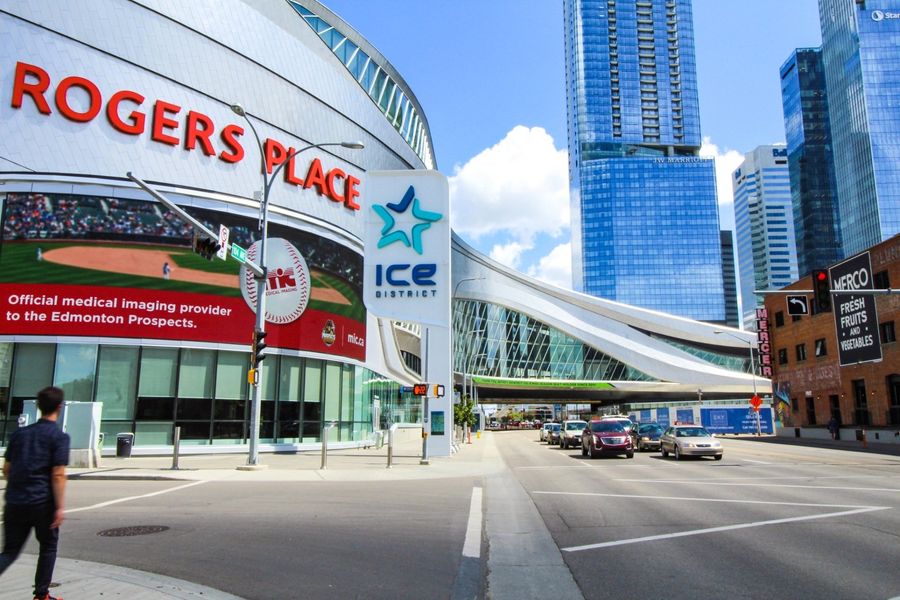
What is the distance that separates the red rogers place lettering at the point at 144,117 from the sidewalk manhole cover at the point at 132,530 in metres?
22.6

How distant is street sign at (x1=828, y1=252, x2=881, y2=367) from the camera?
3862 cm

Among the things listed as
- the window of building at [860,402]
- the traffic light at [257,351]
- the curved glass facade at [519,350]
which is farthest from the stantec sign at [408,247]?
the curved glass facade at [519,350]

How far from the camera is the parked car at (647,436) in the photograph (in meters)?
34.6

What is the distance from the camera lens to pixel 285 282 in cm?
3238

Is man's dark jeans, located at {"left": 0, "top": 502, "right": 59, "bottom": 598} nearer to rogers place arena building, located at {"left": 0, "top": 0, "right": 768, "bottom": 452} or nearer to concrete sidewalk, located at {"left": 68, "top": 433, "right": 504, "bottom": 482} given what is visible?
concrete sidewalk, located at {"left": 68, "top": 433, "right": 504, "bottom": 482}

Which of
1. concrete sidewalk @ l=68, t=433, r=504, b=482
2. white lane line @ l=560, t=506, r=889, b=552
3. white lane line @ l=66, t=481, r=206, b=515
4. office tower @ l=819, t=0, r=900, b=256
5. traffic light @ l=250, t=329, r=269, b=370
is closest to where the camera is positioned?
white lane line @ l=560, t=506, r=889, b=552

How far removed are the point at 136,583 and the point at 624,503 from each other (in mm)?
9605

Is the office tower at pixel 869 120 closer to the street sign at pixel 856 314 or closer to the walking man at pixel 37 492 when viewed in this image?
the street sign at pixel 856 314

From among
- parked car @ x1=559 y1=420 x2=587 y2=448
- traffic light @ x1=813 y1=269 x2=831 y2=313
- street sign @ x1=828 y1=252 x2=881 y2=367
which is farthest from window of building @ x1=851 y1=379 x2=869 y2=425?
traffic light @ x1=813 y1=269 x2=831 y2=313

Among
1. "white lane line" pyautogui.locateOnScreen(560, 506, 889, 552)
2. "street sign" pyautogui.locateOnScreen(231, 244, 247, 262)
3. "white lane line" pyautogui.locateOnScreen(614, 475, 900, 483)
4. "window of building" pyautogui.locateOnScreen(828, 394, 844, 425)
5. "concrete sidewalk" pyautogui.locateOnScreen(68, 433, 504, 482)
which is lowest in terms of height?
"concrete sidewalk" pyautogui.locateOnScreen(68, 433, 504, 482)

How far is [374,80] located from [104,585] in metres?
42.5

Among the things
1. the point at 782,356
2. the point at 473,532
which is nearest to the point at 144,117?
the point at 473,532

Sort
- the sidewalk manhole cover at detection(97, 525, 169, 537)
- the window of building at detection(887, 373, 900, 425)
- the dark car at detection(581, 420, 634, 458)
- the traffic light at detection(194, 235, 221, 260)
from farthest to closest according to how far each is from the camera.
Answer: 1. the window of building at detection(887, 373, 900, 425)
2. the dark car at detection(581, 420, 634, 458)
3. the traffic light at detection(194, 235, 221, 260)
4. the sidewalk manhole cover at detection(97, 525, 169, 537)

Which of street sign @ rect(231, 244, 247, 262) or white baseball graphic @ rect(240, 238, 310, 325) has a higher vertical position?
white baseball graphic @ rect(240, 238, 310, 325)
